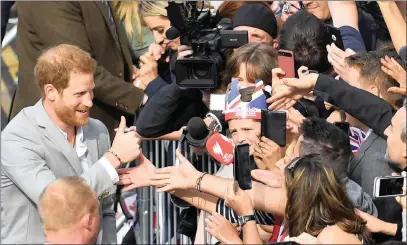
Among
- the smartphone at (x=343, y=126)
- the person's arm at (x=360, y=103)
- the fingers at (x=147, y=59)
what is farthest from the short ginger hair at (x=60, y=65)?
the fingers at (x=147, y=59)

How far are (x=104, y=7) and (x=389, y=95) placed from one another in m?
2.30

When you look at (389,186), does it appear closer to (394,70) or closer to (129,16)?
(394,70)

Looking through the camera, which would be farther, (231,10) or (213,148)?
(231,10)

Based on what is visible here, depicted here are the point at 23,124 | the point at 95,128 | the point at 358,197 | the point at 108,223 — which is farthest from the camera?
the point at 95,128

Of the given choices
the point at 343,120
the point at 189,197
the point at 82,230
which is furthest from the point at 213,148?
the point at 82,230

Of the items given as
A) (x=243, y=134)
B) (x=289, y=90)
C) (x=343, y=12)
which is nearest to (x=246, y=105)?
(x=243, y=134)

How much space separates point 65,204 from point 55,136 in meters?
1.00

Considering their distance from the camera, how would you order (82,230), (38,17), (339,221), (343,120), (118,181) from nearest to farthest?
(82,230) < (339,221) < (118,181) < (343,120) < (38,17)

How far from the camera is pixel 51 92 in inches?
242

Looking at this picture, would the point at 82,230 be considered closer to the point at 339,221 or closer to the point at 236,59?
the point at 339,221

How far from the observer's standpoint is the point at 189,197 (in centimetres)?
659

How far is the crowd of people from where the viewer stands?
5.54 m

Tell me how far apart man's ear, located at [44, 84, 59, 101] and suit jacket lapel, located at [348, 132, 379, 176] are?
171 cm

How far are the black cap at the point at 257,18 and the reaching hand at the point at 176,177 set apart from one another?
1.38 m
